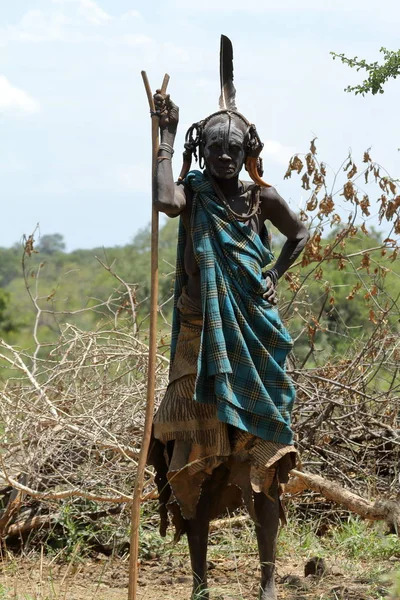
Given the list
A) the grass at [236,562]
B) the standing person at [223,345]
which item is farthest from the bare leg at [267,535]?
the grass at [236,562]

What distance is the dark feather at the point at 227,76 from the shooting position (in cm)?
394

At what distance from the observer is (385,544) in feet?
15.1

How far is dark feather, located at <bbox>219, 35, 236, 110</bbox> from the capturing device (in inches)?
155

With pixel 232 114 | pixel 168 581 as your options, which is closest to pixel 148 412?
pixel 232 114

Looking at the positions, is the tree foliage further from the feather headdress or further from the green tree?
the green tree

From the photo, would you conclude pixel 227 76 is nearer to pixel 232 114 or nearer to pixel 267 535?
pixel 232 114

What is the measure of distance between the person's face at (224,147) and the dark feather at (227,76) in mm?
218

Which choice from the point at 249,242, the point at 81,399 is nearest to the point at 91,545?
the point at 81,399

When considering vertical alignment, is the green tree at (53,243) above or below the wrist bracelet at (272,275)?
above

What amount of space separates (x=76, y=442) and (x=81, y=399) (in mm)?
261

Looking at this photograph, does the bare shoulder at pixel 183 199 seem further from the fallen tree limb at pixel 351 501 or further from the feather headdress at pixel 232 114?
the fallen tree limb at pixel 351 501

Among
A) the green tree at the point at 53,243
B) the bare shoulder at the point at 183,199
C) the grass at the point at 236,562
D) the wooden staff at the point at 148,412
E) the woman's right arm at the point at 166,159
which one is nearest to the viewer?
the wooden staff at the point at 148,412

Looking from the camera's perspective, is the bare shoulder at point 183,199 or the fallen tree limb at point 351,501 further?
the fallen tree limb at point 351,501

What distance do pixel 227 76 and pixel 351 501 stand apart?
2139 millimetres
